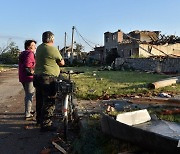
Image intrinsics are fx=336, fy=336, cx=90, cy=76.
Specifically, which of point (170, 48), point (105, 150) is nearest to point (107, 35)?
point (170, 48)

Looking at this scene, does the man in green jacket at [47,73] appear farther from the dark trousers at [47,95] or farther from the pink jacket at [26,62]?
the pink jacket at [26,62]

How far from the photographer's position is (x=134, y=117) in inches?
211

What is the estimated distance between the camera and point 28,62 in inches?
293

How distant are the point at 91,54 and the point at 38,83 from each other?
5730 cm

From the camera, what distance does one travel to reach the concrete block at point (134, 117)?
513cm

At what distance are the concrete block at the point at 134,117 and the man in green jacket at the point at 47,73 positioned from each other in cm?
159

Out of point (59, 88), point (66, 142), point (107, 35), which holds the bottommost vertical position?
point (66, 142)

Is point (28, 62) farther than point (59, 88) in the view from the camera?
Yes

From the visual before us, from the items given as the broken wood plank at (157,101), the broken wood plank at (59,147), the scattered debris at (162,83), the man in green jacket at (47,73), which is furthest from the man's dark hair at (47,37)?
the scattered debris at (162,83)

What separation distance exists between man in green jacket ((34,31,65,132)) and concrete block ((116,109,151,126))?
1593mm

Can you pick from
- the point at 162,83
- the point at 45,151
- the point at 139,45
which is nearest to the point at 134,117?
the point at 45,151

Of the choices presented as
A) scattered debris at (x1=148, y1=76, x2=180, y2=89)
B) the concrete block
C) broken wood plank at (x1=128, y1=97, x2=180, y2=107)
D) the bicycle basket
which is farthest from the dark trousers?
scattered debris at (x1=148, y1=76, x2=180, y2=89)

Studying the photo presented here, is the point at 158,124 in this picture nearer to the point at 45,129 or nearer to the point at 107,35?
the point at 45,129

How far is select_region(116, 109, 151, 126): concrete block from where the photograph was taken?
513cm
